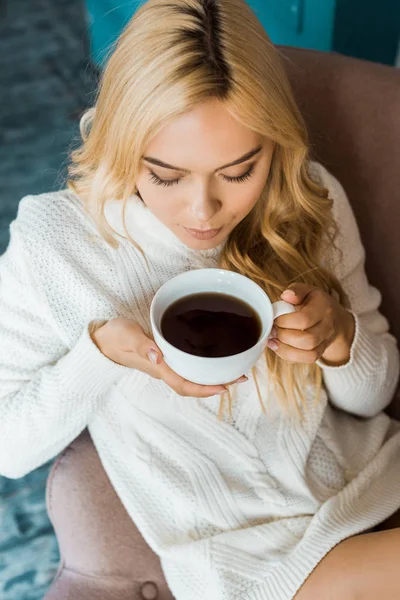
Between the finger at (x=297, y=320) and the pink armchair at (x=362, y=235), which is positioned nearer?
the finger at (x=297, y=320)

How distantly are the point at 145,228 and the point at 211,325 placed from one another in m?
0.27

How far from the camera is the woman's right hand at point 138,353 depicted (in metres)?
0.79

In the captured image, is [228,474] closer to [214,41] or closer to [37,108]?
[214,41]

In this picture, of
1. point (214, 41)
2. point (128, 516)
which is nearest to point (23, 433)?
point (128, 516)

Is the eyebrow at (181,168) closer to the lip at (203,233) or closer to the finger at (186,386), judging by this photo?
the lip at (203,233)

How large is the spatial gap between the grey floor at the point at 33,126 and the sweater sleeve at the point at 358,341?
2.48 feet

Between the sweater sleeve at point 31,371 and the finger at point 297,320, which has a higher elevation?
the finger at point 297,320

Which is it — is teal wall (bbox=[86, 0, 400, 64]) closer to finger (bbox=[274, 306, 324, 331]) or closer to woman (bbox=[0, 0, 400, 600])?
woman (bbox=[0, 0, 400, 600])

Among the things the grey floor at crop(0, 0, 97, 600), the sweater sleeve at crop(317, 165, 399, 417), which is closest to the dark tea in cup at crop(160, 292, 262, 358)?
the sweater sleeve at crop(317, 165, 399, 417)

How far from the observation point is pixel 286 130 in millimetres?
875

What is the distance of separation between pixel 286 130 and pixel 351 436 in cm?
53

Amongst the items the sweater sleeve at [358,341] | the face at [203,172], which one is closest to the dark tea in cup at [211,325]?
the face at [203,172]

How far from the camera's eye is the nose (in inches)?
33.2

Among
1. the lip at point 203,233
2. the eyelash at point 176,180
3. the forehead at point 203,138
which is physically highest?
the forehead at point 203,138
